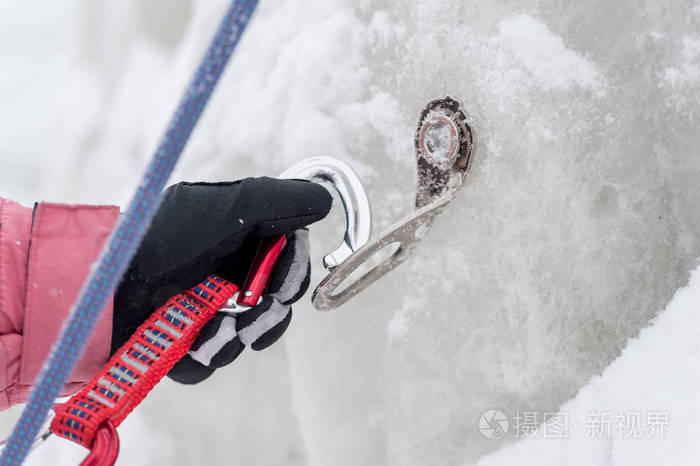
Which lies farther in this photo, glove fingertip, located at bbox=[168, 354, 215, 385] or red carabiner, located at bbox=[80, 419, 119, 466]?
glove fingertip, located at bbox=[168, 354, 215, 385]

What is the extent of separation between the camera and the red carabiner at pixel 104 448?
437mm

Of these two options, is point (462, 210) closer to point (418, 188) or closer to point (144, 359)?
point (418, 188)

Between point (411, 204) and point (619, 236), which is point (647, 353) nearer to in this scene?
point (619, 236)

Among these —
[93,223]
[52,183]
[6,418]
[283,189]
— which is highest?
[283,189]

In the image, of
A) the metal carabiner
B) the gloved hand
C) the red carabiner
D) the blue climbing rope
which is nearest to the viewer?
the blue climbing rope

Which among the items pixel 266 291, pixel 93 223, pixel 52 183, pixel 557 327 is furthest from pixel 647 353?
pixel 52 183

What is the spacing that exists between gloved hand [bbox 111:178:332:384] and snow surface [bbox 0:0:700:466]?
26 cm

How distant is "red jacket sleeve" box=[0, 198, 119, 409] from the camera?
0.51 metres

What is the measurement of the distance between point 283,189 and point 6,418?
98 cm

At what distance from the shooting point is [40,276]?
1.68ft

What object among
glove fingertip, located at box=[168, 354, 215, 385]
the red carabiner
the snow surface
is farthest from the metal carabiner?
the red carabiner

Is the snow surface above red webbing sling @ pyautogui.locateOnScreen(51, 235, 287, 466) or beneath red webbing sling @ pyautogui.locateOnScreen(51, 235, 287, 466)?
above

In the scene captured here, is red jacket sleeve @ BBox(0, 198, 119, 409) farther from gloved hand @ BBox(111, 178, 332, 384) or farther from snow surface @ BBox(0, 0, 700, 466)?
snow surface @ BBox(0, 0, 700, 466)

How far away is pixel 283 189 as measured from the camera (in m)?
0.59
